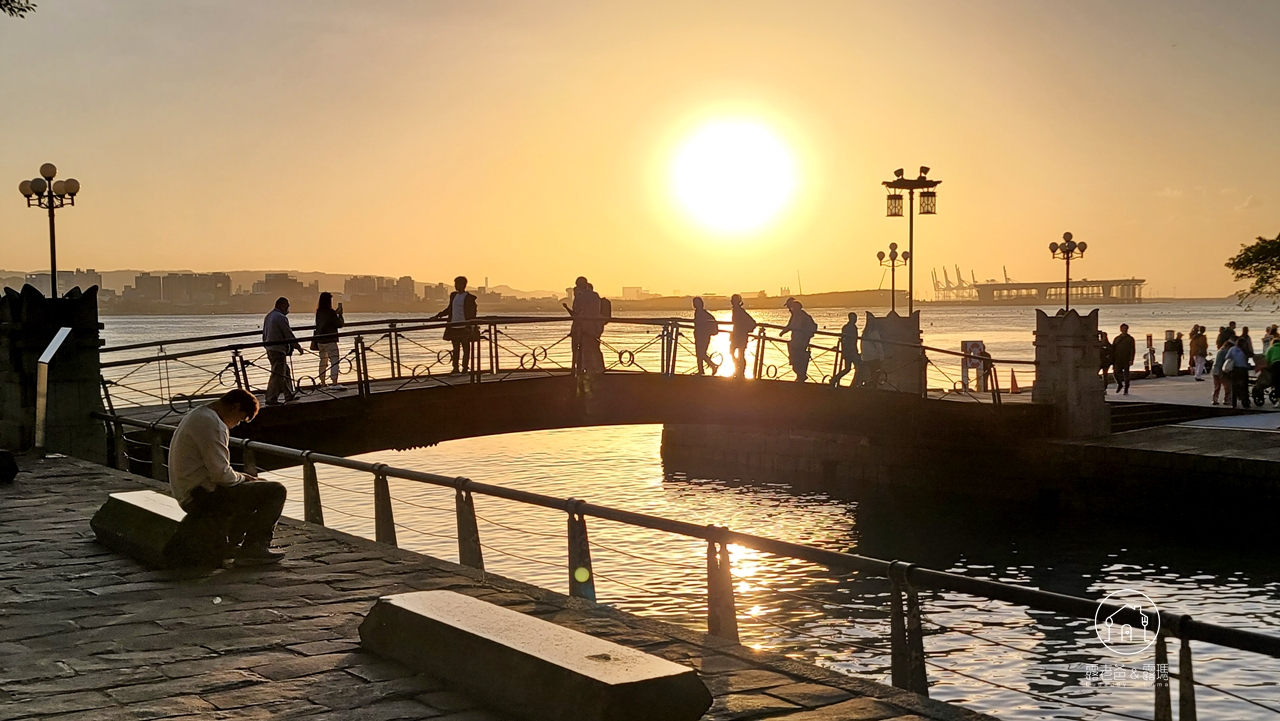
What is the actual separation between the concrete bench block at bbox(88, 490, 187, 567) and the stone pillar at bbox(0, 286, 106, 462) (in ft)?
24.1

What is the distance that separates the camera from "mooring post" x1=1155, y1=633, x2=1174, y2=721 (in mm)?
4863

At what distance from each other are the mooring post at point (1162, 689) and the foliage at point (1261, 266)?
4471cm

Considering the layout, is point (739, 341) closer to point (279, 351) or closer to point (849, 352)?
point (849, 352)

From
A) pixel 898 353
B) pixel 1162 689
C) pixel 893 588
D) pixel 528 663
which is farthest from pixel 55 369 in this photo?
pixel 898 353

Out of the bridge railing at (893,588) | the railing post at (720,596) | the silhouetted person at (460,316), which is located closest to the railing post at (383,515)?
the bridge railing at (893,588)

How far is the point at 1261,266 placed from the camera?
45156mm

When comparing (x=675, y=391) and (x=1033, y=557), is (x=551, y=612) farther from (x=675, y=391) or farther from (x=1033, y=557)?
(x=1033, y=557)

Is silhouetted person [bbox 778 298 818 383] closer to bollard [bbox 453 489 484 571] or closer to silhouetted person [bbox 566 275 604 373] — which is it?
silhouetted person [bbox 566 275 604 373]

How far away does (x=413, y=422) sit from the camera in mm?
18750

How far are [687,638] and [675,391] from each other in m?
14.5

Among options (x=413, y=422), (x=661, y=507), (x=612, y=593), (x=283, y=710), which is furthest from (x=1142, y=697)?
(x=661, y=507)

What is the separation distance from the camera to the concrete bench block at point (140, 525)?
941 cm

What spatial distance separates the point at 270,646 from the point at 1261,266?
150 ft

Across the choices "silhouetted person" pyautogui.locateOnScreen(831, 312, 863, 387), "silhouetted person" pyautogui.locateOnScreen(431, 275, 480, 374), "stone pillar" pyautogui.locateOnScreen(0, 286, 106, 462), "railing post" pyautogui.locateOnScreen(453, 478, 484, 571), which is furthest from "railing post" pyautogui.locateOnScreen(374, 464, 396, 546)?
"silhouetted person" pyautogui.locateOnScreen(831, 312, 863, 387)
